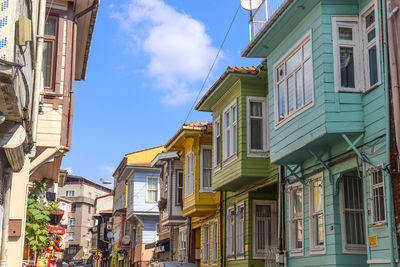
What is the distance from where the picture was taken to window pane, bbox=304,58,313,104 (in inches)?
512

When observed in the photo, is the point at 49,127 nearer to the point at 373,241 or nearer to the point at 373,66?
the point at 373,66

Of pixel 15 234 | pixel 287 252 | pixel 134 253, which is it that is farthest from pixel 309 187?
pixel 134 253

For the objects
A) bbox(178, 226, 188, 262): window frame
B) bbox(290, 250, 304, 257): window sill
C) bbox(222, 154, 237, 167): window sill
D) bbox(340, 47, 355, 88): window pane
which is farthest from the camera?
bbox(178, 226, 188, 262): window frame

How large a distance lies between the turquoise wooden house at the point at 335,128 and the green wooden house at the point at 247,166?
3.38 m

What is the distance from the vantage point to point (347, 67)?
1226 centimetres

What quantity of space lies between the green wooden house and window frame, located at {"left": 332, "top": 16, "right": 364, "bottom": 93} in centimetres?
579

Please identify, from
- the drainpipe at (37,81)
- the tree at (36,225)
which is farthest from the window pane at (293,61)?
the tree at (36,225)

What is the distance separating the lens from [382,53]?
11070 millimetres

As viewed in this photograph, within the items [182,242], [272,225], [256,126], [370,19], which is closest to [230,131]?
[256,126]

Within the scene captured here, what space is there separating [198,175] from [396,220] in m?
15.2

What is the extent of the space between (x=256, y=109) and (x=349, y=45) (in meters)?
7.08

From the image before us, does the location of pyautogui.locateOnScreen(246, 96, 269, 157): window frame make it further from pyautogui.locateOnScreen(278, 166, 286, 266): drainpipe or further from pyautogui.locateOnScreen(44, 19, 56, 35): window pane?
pyautogui.locateOnScreen(44, 19, 56, 35): window pane

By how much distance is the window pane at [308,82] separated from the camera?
13007mm

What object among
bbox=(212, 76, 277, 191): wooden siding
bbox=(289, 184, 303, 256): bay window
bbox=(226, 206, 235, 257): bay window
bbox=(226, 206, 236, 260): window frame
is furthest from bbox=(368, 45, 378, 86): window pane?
bbox=(226, 206, 235, 257): bay window
